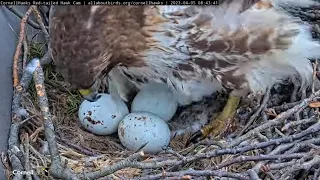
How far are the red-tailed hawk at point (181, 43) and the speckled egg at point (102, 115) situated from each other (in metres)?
0.17

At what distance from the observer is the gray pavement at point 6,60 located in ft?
9.09

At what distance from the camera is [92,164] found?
273 centimetres

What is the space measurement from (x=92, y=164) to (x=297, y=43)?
37.6 inches

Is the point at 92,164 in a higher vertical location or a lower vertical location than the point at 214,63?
lower

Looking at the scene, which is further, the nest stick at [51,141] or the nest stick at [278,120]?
the nest stick at [278,120]

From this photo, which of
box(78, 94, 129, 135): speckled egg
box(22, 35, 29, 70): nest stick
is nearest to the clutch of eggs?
box(78, 94, 129, 135): speckled egg

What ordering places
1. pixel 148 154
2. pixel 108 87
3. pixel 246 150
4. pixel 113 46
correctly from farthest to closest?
pixel 108 87 < pixel 148 154 < pixel 113 46 < pixel 246 150

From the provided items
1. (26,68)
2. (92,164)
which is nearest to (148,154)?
(92,164)

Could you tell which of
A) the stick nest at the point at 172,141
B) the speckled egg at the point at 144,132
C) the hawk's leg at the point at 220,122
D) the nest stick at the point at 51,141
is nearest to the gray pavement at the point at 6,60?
the stick nest at the point at 172,141

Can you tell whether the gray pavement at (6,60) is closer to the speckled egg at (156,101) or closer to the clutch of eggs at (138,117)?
the clutch of eggs at (138,117)

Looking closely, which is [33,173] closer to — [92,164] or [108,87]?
[92,164]

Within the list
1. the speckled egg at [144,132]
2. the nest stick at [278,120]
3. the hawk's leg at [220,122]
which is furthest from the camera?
the hawk's leg at [220,122]

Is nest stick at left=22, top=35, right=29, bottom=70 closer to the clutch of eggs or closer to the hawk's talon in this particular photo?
the clutch of eggs

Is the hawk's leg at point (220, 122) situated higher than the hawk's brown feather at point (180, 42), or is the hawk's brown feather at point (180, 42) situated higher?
the hawk's brown feather at point (180, 42)
